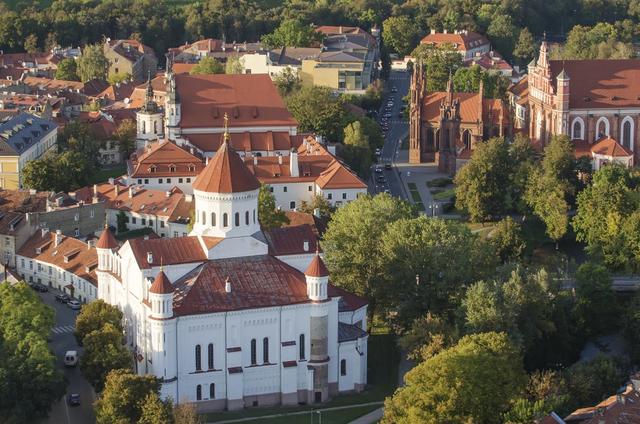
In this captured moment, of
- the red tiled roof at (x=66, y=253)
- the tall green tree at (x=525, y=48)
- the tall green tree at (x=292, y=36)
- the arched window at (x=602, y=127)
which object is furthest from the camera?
the tall green tree at (x=525, y=48)

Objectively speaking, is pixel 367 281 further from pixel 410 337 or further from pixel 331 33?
pixel 331 33

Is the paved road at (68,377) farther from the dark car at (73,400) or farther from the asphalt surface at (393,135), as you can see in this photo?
the asphalt surface at (393,135)

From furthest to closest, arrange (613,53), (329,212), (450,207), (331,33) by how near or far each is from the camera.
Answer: (331,33) → (613,53) → (450,207) → (329,212)

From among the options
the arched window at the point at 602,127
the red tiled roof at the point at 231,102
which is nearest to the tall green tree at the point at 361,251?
the red tiled roof at the point at 231,102

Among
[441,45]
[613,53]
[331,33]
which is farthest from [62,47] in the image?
[613,53]

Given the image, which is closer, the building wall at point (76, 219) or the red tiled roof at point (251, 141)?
the building wall at point (76, 219)

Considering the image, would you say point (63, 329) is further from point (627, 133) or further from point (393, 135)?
point (393, 135)

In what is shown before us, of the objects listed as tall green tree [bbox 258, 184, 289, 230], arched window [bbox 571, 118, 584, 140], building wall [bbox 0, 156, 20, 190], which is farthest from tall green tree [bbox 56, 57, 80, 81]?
tall green tree [bbox 258, 184, 289, 230]
